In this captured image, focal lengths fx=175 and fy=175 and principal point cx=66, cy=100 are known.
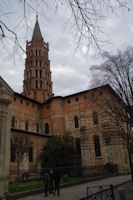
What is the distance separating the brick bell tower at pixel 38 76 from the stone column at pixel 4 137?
120ft

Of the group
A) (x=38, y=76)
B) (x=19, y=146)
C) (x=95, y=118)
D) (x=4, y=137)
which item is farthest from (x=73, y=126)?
(x=4, y=137)

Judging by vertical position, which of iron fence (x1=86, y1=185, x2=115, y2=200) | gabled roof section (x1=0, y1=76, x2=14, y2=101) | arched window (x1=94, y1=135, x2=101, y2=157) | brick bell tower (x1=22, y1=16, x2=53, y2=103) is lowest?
iron fence (x1=86, y1=185, x2=115, y2=200)

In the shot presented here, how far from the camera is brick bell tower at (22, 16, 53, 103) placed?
156 feet

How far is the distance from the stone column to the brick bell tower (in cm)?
3643

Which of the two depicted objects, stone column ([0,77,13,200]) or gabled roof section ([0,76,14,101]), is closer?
stone column ([0,77,13,200])

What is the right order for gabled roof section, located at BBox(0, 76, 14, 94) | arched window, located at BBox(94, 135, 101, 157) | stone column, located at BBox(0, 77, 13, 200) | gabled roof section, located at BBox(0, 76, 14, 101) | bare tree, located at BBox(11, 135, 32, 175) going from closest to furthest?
stone column, located at BBox(0, 77, 13, 200) < gabled roof section, located at BBox(0, 76, 14, 101) < gabled roof section, located at BBox(0, 76, 14, 94) < bare tree, located at BBox(11, 135, 32, 175) < arched window, located at BBox(94, 135, 101, 157)

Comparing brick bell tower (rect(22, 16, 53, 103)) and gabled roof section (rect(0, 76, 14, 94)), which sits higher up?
brick bell tower (rect(22, 16, 53, 103))

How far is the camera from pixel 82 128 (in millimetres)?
31109

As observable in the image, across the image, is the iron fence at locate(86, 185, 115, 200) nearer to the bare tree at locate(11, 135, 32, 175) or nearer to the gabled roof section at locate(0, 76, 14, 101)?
the gabled roof section at locate(0, 76, 14, 101)

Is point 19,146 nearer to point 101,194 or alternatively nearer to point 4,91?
point 4,91

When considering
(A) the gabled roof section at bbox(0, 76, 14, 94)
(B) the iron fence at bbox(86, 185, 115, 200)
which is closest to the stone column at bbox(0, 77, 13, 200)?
(A) the gabled roof section at bbox(0, 76, 14, 94)

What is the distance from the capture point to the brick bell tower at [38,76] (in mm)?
47625

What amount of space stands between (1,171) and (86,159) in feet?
73.5

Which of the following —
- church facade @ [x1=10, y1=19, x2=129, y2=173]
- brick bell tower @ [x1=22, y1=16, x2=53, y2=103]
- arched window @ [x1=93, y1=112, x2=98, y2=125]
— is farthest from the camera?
brick bell tower @ [x1=22, y1=16, x2=53, y2=103]
